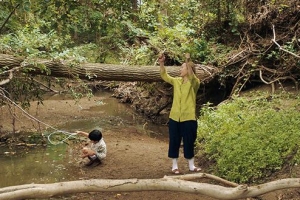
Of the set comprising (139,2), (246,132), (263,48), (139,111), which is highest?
(139,2)

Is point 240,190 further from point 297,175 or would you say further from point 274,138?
point 274,138

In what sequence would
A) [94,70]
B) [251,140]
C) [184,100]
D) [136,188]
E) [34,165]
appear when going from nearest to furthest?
[136,188] < [251,140] < [184,100] < [34,165] < [94,70]

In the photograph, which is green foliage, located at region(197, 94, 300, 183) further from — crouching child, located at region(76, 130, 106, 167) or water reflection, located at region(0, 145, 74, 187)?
water reflection, located at region(0, 145, 74, 187)

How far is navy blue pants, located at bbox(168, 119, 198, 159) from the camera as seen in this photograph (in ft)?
21.7

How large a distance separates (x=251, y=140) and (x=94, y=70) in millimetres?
4904

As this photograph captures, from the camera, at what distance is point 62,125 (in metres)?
11.9

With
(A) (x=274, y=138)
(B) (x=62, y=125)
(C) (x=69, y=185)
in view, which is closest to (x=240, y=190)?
(C) (x=69, y=185)

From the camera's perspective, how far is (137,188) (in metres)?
3.58

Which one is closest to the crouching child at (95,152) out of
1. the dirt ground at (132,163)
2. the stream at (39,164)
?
the dirt ground at (132,163)

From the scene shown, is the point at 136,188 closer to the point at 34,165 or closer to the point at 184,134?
the point at 184,134

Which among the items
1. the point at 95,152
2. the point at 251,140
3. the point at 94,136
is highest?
the point at 251,140

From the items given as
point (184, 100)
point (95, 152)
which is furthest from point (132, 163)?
point (184, 100)

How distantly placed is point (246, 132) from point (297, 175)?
147 centimetres

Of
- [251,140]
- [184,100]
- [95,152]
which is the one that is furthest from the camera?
[95,152]
